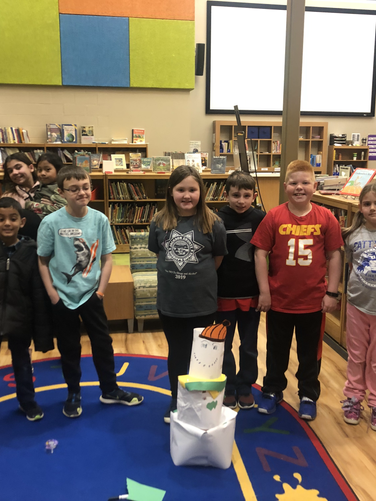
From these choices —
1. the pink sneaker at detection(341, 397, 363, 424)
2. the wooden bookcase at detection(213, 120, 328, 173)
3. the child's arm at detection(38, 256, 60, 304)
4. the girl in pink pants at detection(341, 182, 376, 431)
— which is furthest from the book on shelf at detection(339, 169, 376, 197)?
the wooden bookcase at detection(213, 120, 328, 173)

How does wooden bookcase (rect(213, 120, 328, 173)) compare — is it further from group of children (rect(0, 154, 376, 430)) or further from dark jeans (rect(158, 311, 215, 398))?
dark jeans (rect(158, 311, 215, 398))

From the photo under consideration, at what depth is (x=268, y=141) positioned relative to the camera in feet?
29.9

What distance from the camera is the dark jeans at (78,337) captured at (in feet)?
7.33

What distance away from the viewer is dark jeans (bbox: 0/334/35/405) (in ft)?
7.43

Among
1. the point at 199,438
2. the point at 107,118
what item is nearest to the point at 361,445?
the point at 199,438

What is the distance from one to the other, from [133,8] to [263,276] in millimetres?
6126

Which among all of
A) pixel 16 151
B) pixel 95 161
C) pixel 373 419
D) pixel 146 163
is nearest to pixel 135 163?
pixel 146 163

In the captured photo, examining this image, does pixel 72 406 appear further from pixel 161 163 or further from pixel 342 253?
pixel 161 163

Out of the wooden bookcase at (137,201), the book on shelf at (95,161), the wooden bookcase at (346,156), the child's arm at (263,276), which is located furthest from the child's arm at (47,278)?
the wooden bookcase at (346,156)

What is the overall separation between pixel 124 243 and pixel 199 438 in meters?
4.04

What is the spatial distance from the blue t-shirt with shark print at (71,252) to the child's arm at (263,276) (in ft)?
2.73

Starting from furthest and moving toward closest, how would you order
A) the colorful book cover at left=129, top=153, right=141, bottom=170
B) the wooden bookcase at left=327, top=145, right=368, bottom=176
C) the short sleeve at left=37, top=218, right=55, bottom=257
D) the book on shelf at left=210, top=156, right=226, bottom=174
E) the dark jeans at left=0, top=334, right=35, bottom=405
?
the wooden bookcase at left=327, top=145, right=368, bottom=176, the colorful book cover at left=129, top=153, right=141, bottom=170, the book on shelf at left=210, top=156, right=226, bottom=174, the dark jeans at left=0, top=334, right=35, bottom=405, the short sleeve at left=37, top=218, right=55, bottom=257

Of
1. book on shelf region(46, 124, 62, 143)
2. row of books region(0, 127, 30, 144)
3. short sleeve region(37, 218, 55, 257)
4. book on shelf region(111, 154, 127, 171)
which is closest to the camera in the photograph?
short sleeve region(37, 218, 55, 257)

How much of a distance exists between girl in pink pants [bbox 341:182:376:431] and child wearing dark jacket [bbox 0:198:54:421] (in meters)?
1.61
